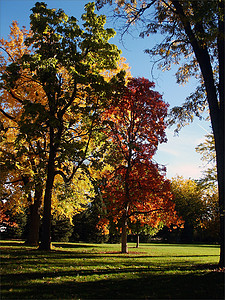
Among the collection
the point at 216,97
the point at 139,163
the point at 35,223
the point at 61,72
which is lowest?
the point at 35,223

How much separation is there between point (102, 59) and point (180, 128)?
6.06 meters

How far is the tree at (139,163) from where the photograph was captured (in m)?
16.4

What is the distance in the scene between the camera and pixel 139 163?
17.0 meters

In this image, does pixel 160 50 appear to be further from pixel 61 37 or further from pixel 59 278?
pixel 59 278

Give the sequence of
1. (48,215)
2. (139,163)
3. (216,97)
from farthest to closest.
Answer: (139,163) < (48,215) < (216,97)

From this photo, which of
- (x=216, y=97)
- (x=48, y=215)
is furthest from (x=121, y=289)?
(x=48, y=215)

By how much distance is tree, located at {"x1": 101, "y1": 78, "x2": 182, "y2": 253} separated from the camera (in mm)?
16422

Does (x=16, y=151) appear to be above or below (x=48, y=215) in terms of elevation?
above

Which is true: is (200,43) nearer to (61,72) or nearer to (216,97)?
(216,97)

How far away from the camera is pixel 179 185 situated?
59.7 metres

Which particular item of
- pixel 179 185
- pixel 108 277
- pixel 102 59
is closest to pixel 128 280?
pixel 108 277

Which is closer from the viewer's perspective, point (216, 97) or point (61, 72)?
point (216, 97)

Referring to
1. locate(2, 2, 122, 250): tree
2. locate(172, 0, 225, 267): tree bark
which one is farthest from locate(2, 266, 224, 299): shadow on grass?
locate(2, 2, 122, 250): tree

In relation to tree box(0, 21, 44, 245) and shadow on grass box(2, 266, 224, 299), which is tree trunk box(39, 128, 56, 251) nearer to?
tree box(0, 21, 44, 245)
